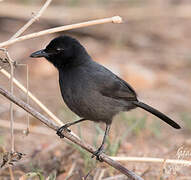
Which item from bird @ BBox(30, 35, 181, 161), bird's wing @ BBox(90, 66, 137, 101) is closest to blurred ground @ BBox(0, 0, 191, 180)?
bird @ BBox(30, 35, 181, 161)

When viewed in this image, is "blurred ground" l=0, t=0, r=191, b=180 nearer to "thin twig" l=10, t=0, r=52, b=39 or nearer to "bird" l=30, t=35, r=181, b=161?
"bird" l=30, t=35, r=181, b=161

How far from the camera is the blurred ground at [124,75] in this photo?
16.6 ft

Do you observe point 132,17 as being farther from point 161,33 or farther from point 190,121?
point 190,121

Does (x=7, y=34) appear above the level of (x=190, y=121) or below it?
above

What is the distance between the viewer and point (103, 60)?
848 cm

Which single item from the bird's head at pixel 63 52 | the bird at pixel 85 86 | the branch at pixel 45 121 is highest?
the bird's head at pixel 63 52

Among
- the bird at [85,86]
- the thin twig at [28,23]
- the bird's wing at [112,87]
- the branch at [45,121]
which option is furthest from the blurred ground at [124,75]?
the thin twig at [28,23]

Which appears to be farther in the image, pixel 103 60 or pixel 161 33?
pixel 161 33

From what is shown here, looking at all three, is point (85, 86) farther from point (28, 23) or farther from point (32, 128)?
point (32, 128)

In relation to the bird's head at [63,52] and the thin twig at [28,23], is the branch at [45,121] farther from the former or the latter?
the bird's head at [63,52]

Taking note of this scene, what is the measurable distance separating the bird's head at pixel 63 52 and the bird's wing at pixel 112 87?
26 cm

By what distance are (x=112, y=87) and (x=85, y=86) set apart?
412 millimetres

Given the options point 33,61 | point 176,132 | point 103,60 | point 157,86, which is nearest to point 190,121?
point 176,132

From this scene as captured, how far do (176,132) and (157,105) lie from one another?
3.54 feet
